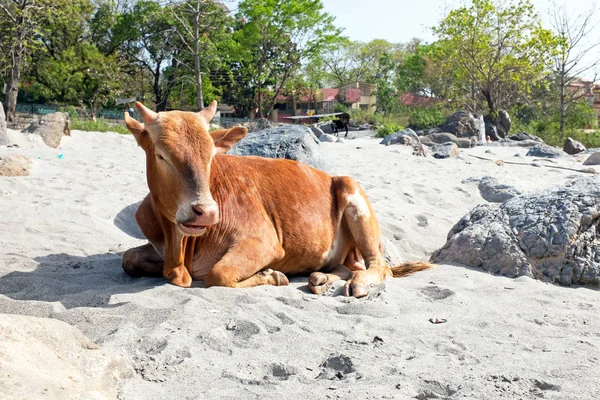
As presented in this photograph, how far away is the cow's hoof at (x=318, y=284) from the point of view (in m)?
4.16

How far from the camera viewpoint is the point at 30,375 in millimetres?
2010

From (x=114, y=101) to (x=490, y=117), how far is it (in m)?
27.0

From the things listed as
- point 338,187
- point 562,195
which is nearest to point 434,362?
point 338,187

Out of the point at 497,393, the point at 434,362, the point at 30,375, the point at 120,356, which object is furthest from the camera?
the point at 434,362

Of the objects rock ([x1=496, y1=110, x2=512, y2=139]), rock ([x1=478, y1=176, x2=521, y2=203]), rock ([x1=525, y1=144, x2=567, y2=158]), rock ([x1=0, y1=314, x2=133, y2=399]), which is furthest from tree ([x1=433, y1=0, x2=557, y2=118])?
rock ([x1=0, y1=314, x2=133, y2=399])

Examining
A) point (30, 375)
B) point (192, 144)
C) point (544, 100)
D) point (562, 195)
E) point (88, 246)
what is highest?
point (544, 100)

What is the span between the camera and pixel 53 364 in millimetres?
2260

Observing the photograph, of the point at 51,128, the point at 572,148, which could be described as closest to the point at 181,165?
the point at 51,128

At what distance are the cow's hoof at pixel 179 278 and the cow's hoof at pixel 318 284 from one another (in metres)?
0.88

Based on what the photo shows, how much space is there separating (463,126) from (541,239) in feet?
67.1

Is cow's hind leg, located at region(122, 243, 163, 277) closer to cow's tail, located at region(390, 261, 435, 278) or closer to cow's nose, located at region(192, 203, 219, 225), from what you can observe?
cow's nose, located at region(192, 203, 219, 225)

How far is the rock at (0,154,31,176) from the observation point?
8.32 metres

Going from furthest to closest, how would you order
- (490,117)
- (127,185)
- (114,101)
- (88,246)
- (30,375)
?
(114,101) → (490,117) → (127,185) → (88,246) → (30,375)

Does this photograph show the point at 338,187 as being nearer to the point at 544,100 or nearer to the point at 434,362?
the point at 434,362
